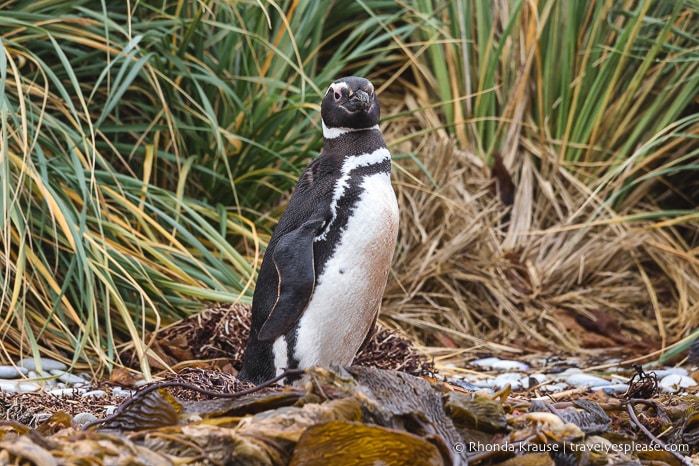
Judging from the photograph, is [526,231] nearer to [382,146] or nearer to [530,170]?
[530,170]

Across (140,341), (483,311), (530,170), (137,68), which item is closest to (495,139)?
(530,170)

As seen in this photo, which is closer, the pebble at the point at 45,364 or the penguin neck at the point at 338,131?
the penguin neck at the point at 338,131

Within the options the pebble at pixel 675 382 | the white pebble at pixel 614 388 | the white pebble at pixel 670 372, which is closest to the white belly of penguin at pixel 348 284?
the white pebble at pixel 614 388

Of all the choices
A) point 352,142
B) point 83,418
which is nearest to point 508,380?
point 352,142

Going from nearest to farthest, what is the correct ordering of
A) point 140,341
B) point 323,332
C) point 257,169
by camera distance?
point 323,332, point 140,341, point 257,169

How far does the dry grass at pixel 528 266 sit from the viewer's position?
15.4 ft

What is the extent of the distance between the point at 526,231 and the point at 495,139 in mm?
538

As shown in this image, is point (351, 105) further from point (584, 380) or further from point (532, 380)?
point (584, 380)

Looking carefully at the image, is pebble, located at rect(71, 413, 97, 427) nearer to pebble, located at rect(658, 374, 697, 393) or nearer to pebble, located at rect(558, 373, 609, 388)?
pebble, located at rect(558, 373, 609, 388)

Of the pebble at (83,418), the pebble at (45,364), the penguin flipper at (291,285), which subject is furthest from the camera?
the pebble at (45,364)

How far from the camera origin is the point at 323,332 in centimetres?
298

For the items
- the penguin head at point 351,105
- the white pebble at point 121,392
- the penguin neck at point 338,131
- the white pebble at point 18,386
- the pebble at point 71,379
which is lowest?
the pebble at point 71,379

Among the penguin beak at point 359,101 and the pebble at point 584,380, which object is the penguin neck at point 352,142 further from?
the pebble at point 584,380

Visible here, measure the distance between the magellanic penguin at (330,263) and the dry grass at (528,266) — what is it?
1495 mm
